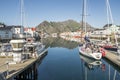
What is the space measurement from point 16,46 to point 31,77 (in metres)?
6.03

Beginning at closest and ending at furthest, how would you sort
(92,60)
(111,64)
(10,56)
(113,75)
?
(113,75)
(10,56)
(111,64)
(92,60)

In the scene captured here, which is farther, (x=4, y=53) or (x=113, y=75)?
(x=4, y=53)

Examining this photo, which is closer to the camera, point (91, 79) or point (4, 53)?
point (91, 79)

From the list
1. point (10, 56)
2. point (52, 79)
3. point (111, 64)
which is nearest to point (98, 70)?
point (111, 64)

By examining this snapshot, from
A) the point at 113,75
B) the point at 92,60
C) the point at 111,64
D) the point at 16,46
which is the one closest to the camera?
the point at 16,46

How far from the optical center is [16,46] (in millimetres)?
26766

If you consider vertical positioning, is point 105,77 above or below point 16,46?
below

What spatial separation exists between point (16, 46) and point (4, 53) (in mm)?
8554

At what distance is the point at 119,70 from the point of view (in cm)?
3247

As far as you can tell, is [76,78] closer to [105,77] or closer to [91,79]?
[91,79]

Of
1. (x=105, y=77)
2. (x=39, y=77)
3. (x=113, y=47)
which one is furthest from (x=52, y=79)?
(x=113, y=47)

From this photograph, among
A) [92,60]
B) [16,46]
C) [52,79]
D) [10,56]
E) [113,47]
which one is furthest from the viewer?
[113,47]

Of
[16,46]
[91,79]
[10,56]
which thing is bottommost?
[91,79]

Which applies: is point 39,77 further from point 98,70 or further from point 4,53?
point 98,70
